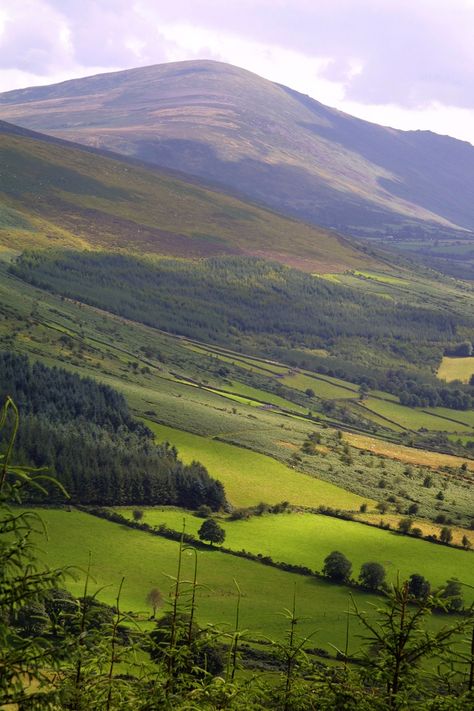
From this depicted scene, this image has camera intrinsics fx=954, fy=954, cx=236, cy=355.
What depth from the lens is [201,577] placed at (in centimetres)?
7781

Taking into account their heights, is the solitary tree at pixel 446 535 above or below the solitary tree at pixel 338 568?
above

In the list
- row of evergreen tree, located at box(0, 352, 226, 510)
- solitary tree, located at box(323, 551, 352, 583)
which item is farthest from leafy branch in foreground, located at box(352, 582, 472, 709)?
row of evergreen tree, located at box(0, 352, 226, 510)

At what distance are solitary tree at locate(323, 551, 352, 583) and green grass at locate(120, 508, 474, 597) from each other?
6.81 ft

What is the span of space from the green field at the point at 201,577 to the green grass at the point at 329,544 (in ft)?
15.8

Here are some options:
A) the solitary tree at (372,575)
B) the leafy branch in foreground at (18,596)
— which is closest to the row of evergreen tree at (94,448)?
the solitary tree at (372,575)

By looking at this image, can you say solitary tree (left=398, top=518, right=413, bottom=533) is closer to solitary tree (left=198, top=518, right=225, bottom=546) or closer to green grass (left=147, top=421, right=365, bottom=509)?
green grass (left=147, top=421, right=365, bottom=509)

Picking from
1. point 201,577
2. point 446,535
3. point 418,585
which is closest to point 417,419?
point 446,535

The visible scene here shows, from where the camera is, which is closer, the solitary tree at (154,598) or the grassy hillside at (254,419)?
the solitary tree at (154,598)

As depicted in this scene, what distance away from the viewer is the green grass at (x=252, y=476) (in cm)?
11038

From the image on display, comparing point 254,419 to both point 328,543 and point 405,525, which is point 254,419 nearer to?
point 405,525

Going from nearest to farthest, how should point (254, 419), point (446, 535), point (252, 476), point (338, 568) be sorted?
point (338, 568) < point (446, 535) < point (252, 476) < point (254, 419)

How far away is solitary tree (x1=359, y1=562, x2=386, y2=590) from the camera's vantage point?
81.8 m

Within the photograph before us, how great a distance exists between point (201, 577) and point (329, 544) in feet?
66.3

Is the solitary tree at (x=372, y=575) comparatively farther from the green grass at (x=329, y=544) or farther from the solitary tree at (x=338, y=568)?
the green grass at (x=329, y=544)
